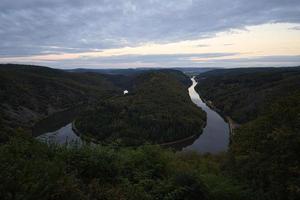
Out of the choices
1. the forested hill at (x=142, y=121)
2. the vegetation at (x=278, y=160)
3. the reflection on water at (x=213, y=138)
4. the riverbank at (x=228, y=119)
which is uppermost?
the vegetation at (x=278, y=160)

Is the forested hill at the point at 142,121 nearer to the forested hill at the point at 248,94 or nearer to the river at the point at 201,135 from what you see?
the river at the point at 201,135

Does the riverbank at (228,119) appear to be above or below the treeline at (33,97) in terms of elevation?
below

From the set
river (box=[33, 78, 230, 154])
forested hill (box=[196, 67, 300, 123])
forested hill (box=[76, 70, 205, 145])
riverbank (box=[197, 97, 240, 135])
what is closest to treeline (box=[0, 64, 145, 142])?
river (box=[33, 78, 230, 154])

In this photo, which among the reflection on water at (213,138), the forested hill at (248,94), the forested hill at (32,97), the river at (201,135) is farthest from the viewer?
the forested hill at (32,97)

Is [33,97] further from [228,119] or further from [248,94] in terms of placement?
[248,94]

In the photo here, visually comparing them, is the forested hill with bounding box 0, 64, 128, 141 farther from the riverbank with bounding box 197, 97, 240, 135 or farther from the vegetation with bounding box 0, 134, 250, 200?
the vegetation with bounding box 0, 134, 250, 200

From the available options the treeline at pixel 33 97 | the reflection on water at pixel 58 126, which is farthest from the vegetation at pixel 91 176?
the treeline at pixel 33 97

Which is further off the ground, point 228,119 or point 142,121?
point 142,121

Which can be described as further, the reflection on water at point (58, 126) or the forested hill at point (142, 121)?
the reflection on water at point (58, 126)

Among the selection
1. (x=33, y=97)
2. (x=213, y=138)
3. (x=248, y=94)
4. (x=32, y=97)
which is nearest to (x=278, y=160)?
(x=213, y=138)

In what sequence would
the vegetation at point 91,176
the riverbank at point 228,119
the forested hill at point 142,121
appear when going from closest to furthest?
the vegetation at point 91,176 → the forested hill at point 142,121 → the riverbank at point 228,119
